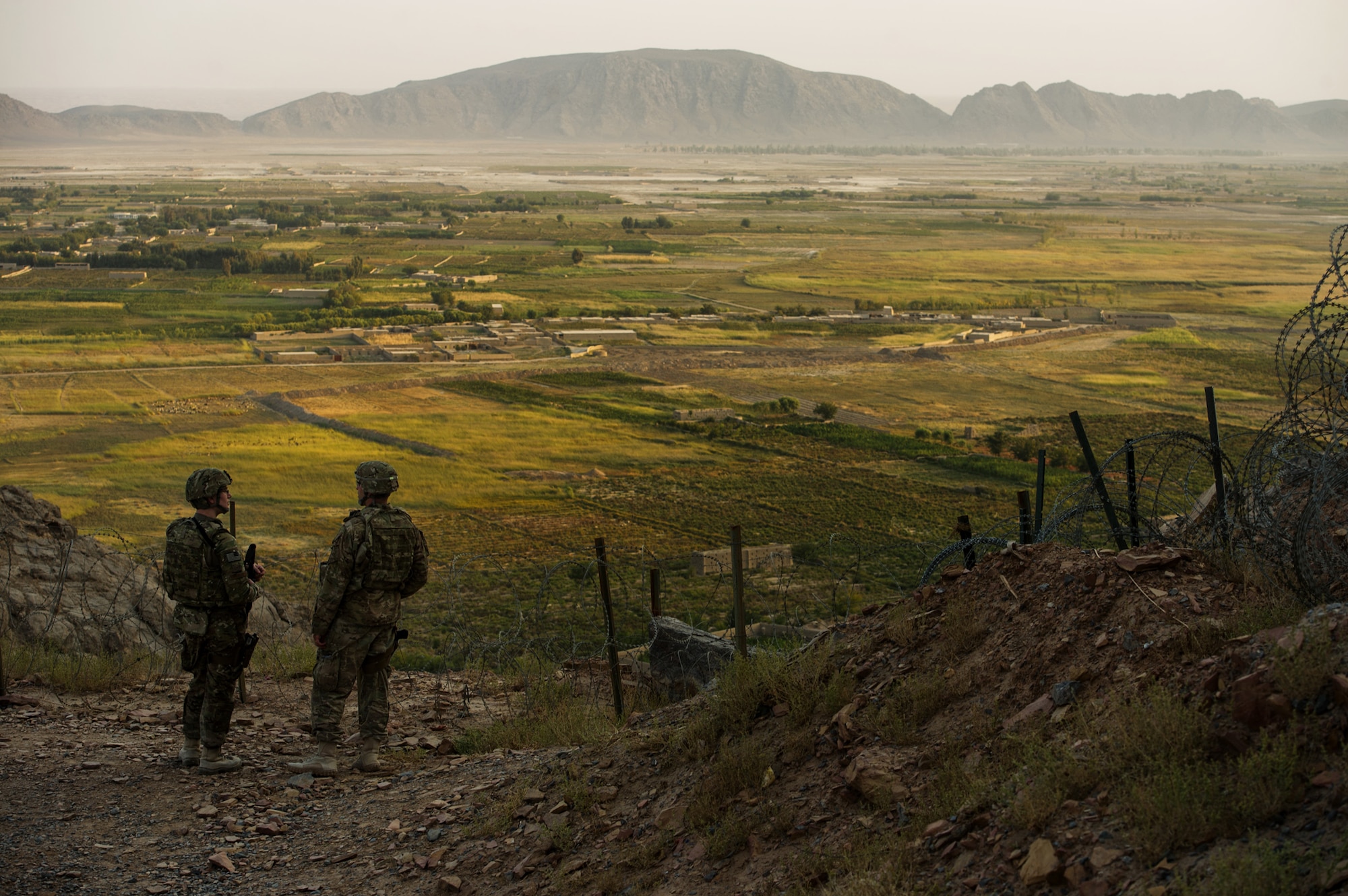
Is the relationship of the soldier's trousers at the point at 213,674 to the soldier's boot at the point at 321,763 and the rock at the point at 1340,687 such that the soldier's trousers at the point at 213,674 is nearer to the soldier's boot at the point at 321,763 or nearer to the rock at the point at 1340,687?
the soldier's boot at the point at 321,763

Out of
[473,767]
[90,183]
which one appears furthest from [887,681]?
[90,183]

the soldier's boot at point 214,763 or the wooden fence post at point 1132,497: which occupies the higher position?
the wooden fence post at point 1132,497

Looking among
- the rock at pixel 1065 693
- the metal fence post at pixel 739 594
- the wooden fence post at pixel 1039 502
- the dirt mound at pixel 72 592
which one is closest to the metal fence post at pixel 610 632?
the metal fence post at pixel 739 594

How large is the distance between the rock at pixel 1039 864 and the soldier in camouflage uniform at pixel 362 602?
13.7 ft

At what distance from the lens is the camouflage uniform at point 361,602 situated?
7156 millimetres

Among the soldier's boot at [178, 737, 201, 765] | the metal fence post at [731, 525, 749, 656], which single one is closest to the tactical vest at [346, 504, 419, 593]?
the soldier's boot at [178, 737, 201, 765]

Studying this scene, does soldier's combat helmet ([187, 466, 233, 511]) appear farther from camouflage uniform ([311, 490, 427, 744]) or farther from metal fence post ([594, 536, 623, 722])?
metal fence post ([594, 536, 623, 722])

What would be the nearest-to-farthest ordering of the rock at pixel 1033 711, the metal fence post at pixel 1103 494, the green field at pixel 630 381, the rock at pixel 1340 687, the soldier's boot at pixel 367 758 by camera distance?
the rock at pixel 1340 687, the rock at pixel 1033 711, the metal fence post at pixel 1103 494, the soldier's boot at pixel 367 758, the green field at pixel 630 381

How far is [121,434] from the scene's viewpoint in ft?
131

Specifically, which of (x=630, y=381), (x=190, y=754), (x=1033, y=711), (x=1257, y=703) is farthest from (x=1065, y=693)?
(x=630, y=381)

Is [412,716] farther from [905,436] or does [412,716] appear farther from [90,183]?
[90,183]

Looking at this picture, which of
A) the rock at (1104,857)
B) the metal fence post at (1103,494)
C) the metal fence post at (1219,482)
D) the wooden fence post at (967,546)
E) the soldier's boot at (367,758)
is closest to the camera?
the rock at (1104,857)

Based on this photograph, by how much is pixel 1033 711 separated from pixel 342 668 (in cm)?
427

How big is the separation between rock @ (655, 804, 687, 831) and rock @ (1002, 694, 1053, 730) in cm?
163
